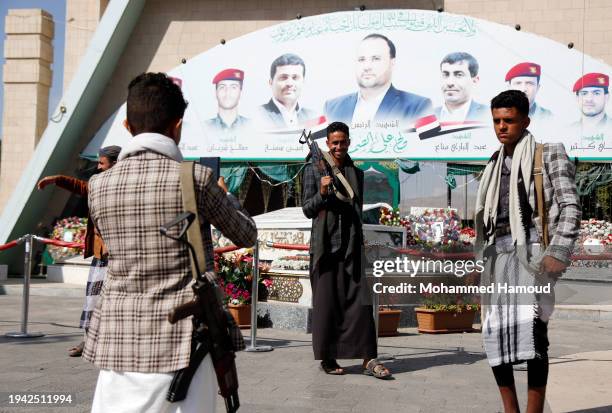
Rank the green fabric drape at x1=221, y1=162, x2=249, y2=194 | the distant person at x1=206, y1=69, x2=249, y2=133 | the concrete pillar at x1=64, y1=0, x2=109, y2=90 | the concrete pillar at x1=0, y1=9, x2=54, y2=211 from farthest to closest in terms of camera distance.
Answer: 1. the concrete pillar at x1=64, y1=0, x2=109, y2=90
2. the concrete pillar at x1=0, y1=9, x2=54, y2=211
3. the distant person at x1=206, y1=69, x2=249, y2=133
4. the green fabric drape at x1=221, y1=162, x2=249, y2=194

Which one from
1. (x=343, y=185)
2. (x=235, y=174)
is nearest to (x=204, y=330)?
(x=343, y=185)

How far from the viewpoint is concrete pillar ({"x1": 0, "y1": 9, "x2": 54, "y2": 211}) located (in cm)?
2017

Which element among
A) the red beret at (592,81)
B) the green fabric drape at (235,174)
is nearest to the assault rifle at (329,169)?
the green fabric drape at (235,174)

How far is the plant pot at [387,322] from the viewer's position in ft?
29.3

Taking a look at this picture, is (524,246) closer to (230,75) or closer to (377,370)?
(377,370)

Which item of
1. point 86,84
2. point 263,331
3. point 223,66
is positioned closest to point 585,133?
point 223,66

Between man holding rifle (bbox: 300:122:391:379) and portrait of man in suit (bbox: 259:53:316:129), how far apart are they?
12.0 meters

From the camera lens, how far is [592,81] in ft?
56.1

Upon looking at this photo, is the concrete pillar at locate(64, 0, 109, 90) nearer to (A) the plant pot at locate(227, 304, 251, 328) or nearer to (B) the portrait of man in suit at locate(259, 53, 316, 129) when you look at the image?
(B) the portrait of man in suit at locate(259, 53, 316, 129)

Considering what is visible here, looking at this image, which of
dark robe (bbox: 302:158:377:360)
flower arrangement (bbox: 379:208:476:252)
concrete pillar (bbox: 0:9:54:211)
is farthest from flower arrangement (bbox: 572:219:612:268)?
concrete pillar (bbox: 0:9:54:211)

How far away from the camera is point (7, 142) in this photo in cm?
2097

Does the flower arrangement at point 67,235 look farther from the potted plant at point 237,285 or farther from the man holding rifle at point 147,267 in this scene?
the man holding rifle at point 147,267

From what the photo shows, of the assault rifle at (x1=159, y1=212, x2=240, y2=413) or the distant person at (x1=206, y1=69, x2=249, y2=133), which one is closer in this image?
the assault rifle at (x1=159, y1=212, x2=240, y2=413)

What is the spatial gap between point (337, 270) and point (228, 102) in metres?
13.1
